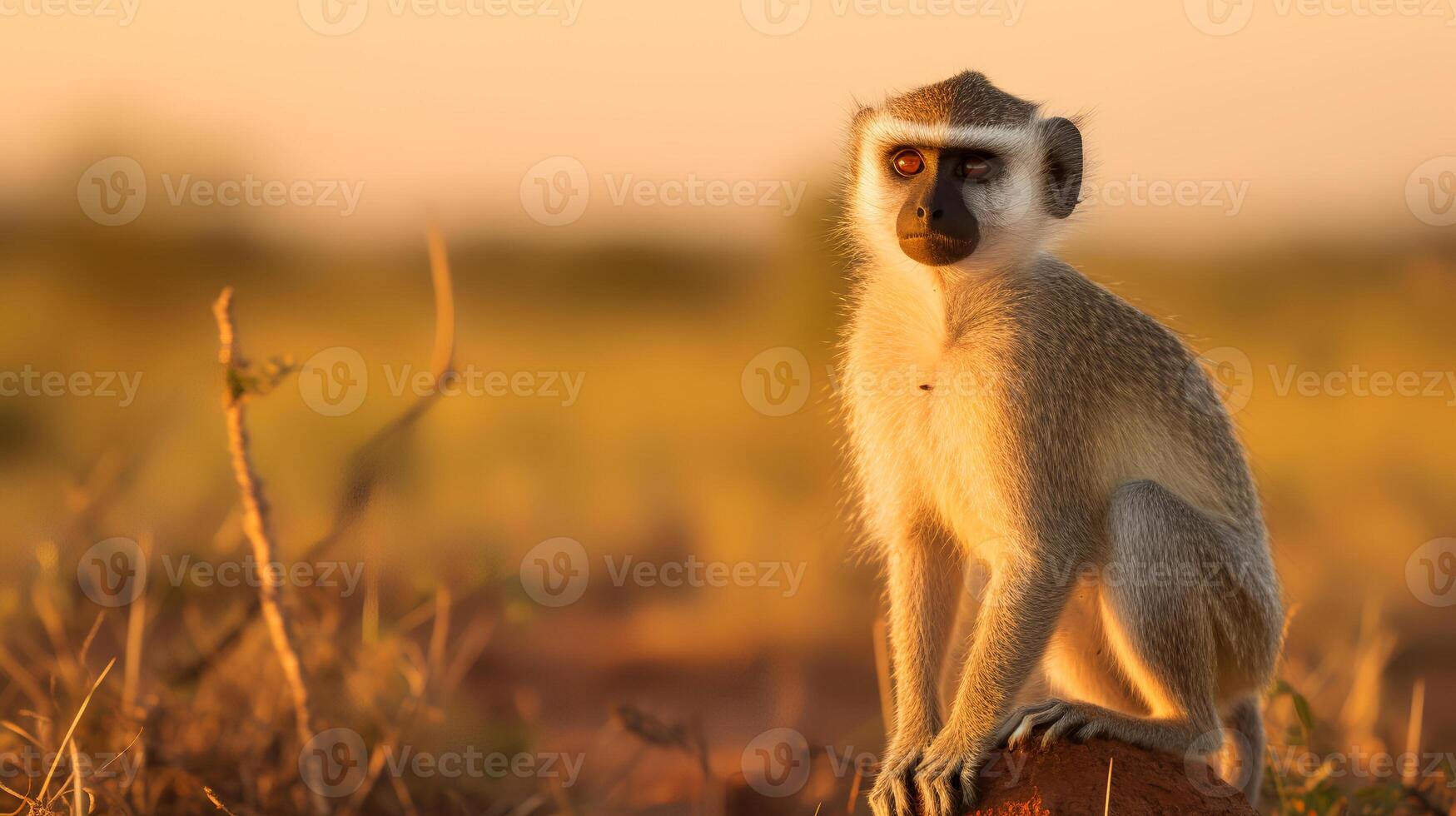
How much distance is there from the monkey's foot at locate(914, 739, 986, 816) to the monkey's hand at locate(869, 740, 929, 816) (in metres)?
0.08

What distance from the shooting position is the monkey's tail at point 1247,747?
15.0ft

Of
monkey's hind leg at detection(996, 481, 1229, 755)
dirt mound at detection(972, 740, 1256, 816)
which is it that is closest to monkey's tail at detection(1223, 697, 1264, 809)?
monkey's hind leg at detection(996, 481, 1229, 755)

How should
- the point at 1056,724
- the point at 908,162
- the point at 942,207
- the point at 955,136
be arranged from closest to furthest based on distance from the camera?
the point at 1056,724
the point at 942,207
the point at 955,136
the point at 908,162

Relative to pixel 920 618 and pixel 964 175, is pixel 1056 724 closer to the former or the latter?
pixel 920 618

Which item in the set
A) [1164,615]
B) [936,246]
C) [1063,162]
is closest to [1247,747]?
[1164,615]

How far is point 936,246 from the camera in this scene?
4262mm

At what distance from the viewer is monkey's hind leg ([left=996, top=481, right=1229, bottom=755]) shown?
405 centimetres

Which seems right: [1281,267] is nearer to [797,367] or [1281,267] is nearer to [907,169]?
[797,367]

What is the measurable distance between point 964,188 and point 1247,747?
7.32ft

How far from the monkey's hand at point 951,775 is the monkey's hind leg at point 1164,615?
25 cm

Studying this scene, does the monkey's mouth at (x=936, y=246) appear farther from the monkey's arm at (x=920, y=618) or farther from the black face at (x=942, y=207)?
the monkey's arm at (x=920, y=618)

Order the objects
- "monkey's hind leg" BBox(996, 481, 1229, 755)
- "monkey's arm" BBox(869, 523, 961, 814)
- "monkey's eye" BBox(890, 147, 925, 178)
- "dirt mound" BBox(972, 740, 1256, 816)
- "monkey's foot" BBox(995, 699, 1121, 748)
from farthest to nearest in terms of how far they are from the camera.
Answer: "monkey's eye" BBox(890, 147, 925, 178)
"monkey's arm" BBox(869, 523, 961, 814)
"monkey's hind leg" BBox(996, 481, 1229, 755)
"monkey's foot" BBox(995, 699, 1121, 748)
"dirt mound" BBox(972, 740, 1256, 816)

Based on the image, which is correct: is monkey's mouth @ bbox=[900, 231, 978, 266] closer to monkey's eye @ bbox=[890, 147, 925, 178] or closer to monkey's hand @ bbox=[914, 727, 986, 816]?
monkey's eye @ bbox=[890, 147, 925, 178]

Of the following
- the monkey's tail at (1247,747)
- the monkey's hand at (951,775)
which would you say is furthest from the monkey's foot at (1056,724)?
the monkey's tail at (1247,747)
